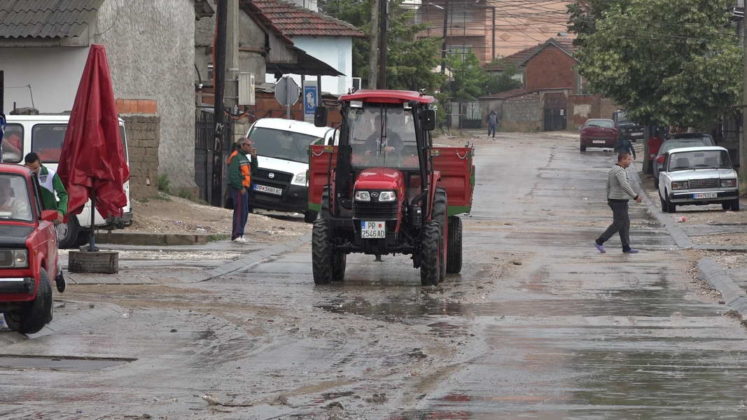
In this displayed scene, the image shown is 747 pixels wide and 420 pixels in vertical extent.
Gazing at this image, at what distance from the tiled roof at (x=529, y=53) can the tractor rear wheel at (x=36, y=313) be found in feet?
283

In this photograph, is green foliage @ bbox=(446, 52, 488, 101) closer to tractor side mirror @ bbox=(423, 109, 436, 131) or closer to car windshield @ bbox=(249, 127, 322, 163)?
car windshield @ bbox=(249, 127, 322, 163)

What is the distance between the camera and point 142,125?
27.0 metres

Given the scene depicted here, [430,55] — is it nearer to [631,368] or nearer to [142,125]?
[142,125]

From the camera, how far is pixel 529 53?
10725 centimetres

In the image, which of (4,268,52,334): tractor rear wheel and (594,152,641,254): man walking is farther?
(594,152,641,254): man walking

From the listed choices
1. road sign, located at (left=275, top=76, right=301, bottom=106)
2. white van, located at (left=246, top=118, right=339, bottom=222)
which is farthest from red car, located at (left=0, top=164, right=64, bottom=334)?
road sign, located at (left=275, top=76, right=301, bottom=106)

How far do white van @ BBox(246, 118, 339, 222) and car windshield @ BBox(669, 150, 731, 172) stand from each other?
10205 mm

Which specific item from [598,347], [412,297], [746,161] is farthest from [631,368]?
[746,161]

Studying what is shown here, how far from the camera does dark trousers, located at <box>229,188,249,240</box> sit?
24.0 meters

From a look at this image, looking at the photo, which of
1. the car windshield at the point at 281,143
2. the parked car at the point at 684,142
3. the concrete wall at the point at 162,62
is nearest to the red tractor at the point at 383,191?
the concrete wall at the point at 162,62

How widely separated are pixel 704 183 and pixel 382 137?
18671 millimetres

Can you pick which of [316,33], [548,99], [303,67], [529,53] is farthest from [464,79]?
[303,67]

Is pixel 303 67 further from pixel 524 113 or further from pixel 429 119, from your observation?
pixel 524 113

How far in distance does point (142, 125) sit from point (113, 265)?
350 inches
